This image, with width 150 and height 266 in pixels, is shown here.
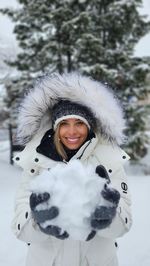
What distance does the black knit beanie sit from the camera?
2.28 metres

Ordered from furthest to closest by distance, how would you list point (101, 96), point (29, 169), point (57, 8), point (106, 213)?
point (57, 8) < point (101, 96) < point (29, 169) < point (106, 213)

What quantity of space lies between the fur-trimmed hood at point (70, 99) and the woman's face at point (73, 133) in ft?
0.43

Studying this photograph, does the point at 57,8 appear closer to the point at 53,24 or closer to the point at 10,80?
the point at 53,24

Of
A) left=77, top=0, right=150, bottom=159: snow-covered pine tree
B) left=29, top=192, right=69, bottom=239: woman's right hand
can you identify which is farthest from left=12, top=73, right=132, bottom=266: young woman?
left=77, top=0, right=150, bottom=159: snow-covered pine tree

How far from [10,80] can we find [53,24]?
2391mm

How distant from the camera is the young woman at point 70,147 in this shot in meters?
2.16

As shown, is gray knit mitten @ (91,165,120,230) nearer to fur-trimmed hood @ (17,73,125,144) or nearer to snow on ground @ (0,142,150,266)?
fur-trimmed hood @ (17,73,125,144)

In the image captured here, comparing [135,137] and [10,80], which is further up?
[10,80]

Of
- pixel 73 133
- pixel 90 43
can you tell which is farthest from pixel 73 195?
pixel 90 43

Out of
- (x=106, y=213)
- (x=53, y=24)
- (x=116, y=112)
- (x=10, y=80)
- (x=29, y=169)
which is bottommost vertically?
(x=106, y=213)

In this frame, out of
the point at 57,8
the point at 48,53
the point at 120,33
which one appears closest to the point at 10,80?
the point at 48,53

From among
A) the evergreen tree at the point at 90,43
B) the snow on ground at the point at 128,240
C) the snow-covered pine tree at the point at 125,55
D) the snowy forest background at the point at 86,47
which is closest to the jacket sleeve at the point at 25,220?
the snow on ground at the point at 128,240

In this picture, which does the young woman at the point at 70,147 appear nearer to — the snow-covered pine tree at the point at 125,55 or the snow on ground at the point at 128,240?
the snow on ground at the point at 128,240

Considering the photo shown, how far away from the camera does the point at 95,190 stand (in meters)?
1.81
